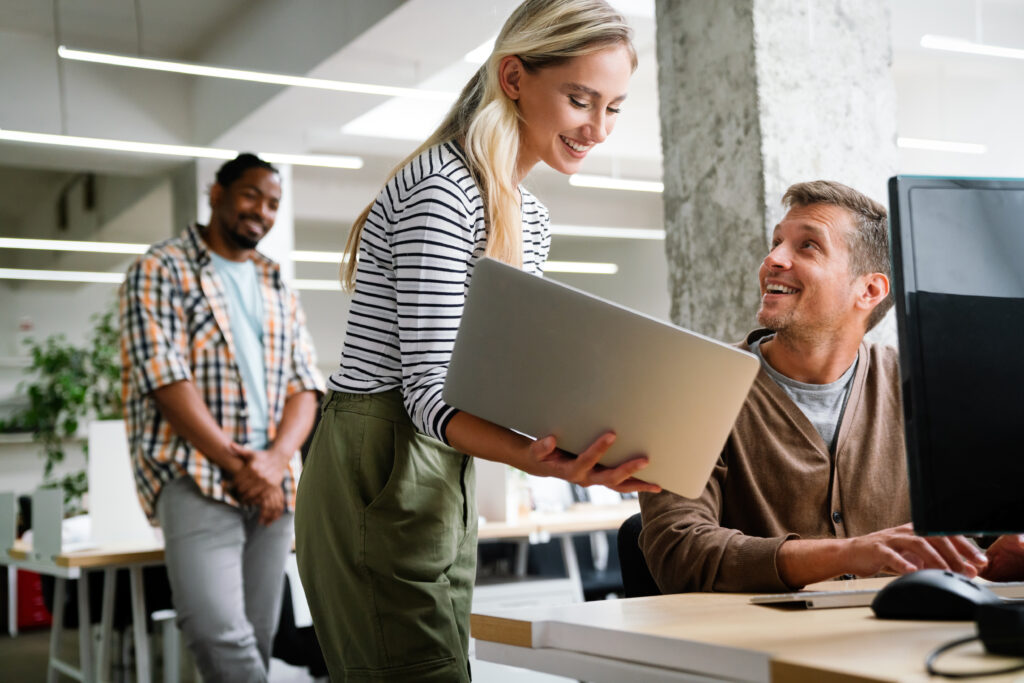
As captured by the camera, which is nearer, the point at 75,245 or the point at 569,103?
the point at 569,103

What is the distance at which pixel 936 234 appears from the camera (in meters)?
0.92

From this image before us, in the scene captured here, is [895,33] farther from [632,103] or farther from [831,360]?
[831,360]

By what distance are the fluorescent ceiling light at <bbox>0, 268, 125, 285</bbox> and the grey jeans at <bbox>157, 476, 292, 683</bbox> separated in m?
8.39

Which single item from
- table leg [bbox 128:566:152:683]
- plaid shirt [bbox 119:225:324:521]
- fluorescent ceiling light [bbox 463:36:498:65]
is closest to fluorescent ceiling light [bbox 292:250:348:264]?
fluorescent ceiling light [bbox 463:36:498:65]

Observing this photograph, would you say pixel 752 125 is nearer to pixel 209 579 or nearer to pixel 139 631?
pixel 209 579

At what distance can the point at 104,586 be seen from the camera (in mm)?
3664

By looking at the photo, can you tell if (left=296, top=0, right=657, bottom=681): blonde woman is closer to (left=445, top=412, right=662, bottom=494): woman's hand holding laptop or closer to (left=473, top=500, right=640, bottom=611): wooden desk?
(left=445, top=412, right=662, bottom=494): woman's hand holding laptop

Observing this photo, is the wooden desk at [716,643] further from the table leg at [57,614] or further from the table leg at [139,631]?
the table leg at [57,614]

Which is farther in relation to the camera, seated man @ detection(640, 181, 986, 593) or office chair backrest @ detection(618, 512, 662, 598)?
office chair backrest @ detection(618, 512, 662, 598)

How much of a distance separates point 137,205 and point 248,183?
7.20 m

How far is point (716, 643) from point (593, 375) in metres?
0.31

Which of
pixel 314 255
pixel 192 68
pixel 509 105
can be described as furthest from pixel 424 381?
pixel 314 255

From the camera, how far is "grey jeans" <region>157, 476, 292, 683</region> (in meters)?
2.91

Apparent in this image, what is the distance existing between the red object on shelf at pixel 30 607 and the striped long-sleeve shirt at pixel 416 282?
7.63 meters
